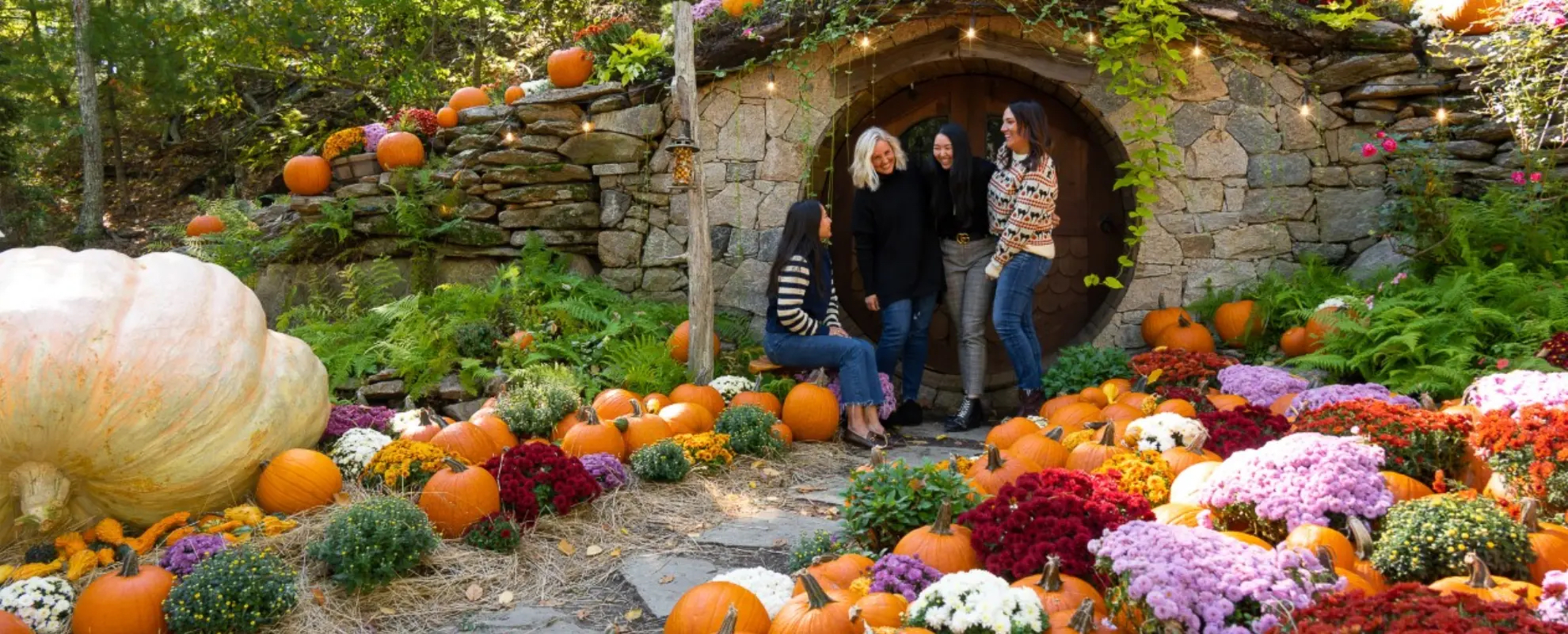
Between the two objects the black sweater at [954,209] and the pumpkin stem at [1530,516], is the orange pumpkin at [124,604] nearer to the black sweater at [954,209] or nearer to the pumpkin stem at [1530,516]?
the pumpkin stem at [1530,516]

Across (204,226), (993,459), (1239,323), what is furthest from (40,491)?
(1239,323)

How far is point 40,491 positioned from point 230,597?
1.07 metres

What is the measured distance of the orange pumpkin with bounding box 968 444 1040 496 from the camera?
3609 millimetres

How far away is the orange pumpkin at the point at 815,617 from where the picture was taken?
8.38 feet

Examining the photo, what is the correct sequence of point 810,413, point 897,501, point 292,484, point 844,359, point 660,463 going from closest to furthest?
point 897,501 → point 292,484 → point 660,463 → point 810,413 → point 844,359

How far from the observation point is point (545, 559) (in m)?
3.79

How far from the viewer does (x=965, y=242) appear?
6168 mm

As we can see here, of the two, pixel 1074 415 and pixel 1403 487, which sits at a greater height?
pixel 1403 487

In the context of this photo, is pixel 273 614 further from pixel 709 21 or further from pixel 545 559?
pixel 709 21

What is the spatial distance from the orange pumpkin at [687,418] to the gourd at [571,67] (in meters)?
2.85

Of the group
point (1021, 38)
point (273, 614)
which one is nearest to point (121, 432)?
point (273, 614)

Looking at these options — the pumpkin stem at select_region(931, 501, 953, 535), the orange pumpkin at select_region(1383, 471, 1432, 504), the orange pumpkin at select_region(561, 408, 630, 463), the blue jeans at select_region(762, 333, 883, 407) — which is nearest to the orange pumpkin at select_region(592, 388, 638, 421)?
the orange pumpkin at select_region(561, 408, 630, 463)

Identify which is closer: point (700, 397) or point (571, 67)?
point (700, 397)

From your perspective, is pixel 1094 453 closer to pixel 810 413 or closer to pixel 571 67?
pixel 810 413
